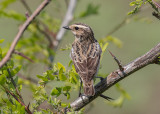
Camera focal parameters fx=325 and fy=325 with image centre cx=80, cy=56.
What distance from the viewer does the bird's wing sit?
5.15 metres

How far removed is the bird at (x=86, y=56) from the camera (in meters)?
4.98

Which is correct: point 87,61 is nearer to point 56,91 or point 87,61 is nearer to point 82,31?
point 82,31

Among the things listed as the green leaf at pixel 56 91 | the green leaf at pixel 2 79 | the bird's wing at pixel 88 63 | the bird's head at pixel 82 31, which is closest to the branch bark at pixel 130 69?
the green leaf at pixel 56 91

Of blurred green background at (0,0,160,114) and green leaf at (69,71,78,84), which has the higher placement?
green leaf at (69,71,78,84)

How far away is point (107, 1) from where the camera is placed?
59.2 ft

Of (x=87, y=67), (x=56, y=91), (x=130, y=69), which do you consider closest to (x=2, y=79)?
(x=56, y=91)

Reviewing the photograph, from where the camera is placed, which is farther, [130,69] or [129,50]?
[129,50]

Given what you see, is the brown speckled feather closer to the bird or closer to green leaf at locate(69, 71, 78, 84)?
the bird

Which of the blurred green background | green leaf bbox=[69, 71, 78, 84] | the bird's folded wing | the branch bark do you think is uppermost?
green leaf bbox=[69, 71, 78, 84]

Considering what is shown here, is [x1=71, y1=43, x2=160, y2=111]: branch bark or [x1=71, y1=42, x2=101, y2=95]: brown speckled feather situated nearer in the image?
[x1=71, y1=43, x2=160, y2=111]: branch bark

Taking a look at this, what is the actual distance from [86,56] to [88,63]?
1.06ft

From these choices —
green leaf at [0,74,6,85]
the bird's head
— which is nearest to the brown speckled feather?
the bird's head

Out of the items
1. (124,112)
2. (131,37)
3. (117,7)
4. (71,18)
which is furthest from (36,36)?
(117,7)

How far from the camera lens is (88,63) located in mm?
5902
